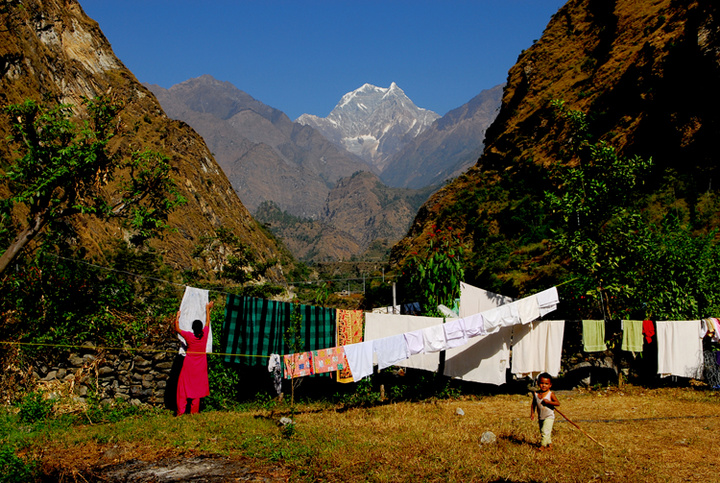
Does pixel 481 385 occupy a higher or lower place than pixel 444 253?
lower

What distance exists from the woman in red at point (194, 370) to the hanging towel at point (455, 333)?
5445 millimetres

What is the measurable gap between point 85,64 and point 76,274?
7389 cm

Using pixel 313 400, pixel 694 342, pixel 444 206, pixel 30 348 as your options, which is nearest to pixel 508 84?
pixel 444 206

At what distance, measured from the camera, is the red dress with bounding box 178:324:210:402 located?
10.8 m

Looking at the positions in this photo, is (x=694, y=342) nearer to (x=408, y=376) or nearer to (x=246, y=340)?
(x=408, y=376)

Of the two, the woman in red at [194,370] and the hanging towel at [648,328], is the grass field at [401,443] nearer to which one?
the woman in red at [194,370]

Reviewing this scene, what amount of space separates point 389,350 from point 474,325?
2084 mm

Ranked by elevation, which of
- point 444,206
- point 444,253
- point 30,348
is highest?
point 444,206

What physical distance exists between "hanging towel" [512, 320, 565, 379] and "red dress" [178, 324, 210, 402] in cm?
747

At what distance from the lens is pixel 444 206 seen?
1517 inches

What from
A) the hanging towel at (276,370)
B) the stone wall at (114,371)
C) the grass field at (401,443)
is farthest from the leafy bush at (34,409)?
the hanging towel at (276,370)

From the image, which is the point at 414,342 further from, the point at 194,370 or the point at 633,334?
the point at 633,334

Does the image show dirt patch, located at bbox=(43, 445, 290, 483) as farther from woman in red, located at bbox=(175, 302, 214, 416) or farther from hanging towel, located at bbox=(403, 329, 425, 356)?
hanging towel, located at bbox=(403, 329, 425, 356)

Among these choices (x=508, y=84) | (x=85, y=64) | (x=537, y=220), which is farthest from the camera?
(x=85, y=64)
